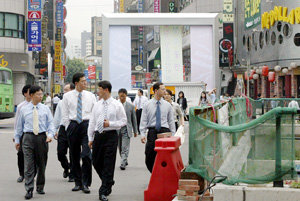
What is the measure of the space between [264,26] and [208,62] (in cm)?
1829

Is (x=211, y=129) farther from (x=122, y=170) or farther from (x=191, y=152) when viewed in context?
(x=122, y=170)

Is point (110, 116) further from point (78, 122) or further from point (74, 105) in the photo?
point (74, 105)

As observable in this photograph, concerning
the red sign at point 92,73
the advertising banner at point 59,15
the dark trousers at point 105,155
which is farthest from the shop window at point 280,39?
the advertising banner at point 59,15

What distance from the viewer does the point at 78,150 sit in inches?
400

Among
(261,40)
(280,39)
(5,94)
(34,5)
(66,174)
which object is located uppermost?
(34,5)

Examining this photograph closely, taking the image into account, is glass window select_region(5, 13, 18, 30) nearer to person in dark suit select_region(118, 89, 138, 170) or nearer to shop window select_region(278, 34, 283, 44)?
shop window select_region(278, 34, 283, 44)

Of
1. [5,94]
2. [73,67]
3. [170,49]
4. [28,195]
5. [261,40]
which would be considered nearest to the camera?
[28,195]

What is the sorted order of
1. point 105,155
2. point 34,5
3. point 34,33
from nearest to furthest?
point 105,155 → point 34,5 → point 34,33

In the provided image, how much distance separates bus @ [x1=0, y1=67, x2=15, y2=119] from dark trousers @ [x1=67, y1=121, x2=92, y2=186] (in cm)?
2103

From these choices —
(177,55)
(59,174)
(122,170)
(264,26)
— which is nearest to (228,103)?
(122,170)

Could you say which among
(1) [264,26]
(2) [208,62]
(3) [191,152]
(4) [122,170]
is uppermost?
(1) [264,26]

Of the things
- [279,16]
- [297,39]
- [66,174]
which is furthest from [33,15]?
[66,174]

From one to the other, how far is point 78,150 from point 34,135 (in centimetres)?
86

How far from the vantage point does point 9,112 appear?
102 feet
